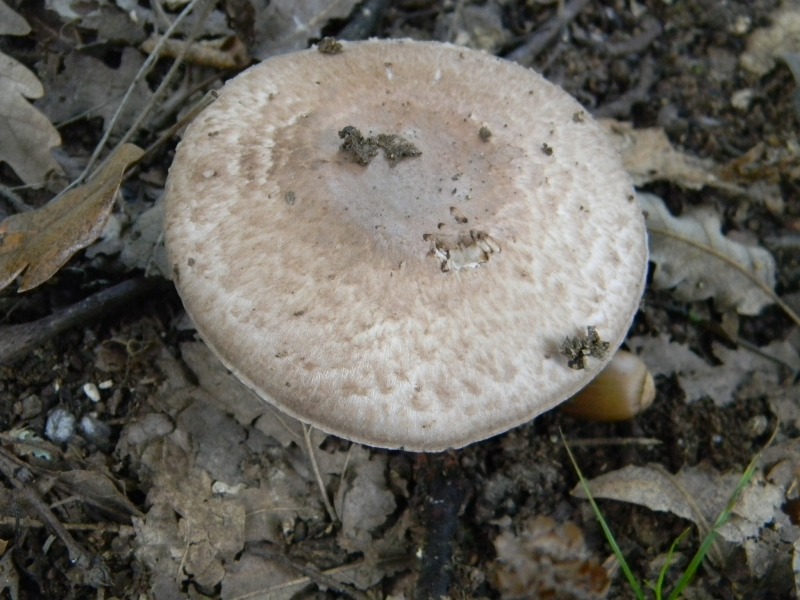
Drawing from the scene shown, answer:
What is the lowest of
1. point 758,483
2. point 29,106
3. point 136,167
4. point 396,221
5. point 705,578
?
point 705,578

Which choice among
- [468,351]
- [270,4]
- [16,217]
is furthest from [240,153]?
[270,4]

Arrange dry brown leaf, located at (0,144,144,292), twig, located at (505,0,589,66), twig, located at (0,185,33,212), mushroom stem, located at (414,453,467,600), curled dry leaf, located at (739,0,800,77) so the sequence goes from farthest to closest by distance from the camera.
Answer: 1. curled dry leaf, located at (739,0,800,77)
2. twig, located at (505,0,589,66)
3. twig, located at (0,185,33,212)
4. mushroom stem, located at (414,453,467,600)
5. dry brown leaf, located at (0,144,144,292)

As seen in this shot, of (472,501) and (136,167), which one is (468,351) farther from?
(136,167)

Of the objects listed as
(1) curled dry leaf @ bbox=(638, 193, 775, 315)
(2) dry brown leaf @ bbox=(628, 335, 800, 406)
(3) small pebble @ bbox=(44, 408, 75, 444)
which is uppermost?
(1) curled dry leaf @ bbox=(638, 193, 775, 315)

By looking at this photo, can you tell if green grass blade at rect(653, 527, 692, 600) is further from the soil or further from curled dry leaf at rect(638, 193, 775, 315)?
curled dry leaf at rect(638, 193, 775, 315)

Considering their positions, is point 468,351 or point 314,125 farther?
point 314,125

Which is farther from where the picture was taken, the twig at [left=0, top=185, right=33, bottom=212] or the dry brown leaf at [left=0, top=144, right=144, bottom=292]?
the twig at [left=0, top=185, right=33, bottom=212]

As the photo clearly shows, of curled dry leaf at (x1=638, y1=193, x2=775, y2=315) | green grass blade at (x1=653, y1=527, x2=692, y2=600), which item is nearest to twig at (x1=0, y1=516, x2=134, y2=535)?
green grass blade at (x1=653, y1=527, x2=692, y2=600)

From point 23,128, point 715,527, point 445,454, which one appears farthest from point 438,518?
point 23,128
